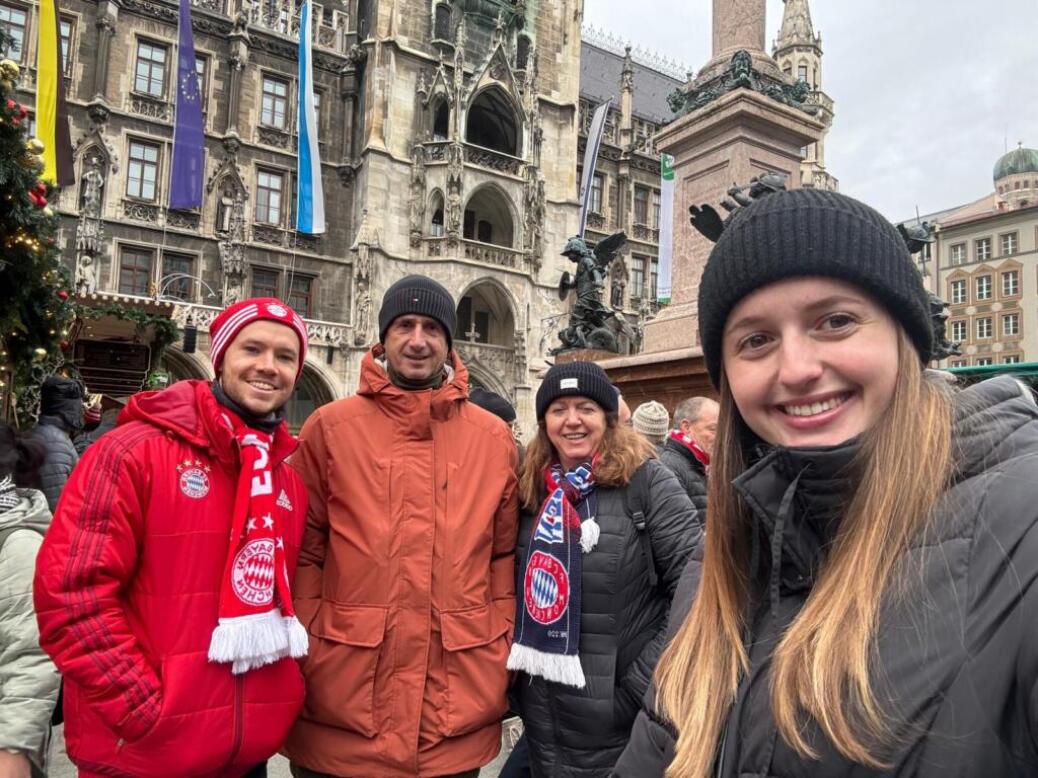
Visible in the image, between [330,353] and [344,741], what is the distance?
22.1 meters

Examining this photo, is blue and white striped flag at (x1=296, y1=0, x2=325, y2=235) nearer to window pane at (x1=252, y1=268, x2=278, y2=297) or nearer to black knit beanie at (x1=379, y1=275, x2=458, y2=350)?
window pane at (x1=252, y1=268, x2=278, y2=297)

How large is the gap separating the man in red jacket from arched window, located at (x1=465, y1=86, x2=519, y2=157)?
2706 cm

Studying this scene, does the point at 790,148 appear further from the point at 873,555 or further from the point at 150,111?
the point at 150,111

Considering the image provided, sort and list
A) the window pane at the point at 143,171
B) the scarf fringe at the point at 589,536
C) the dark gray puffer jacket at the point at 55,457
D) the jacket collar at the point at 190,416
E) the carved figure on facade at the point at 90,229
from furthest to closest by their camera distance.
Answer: the window pane at the point at 143,171 → the carved figure on facade at the point at 90,229 → the dark gray puffer jacket at the point at 55,457 → the scarf fringe at the point at 589,536 → the jacket collar at the point at 190,416

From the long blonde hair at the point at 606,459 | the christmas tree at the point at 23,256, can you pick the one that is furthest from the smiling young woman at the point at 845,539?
the christmas tree at the point at 23,256

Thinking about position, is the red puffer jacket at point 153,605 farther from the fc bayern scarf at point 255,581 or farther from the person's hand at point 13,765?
the person's hand at point 13,765

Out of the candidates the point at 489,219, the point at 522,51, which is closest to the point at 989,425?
the point at 489,219

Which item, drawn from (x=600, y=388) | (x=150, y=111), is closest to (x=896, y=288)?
(x=600, y=388)

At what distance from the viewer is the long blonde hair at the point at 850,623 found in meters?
0.87

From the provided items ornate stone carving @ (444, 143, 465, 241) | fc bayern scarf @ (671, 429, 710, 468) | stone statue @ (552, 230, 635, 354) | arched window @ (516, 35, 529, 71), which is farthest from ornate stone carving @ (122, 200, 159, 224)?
fc bayern scarf @ (671, 429, 710, 468)

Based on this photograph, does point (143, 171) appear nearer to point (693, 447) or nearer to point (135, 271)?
point (135, 271)

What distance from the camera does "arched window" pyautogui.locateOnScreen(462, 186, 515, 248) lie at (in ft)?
90.4

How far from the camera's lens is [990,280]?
142 ft

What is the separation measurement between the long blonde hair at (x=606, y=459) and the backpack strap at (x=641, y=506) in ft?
0.10
